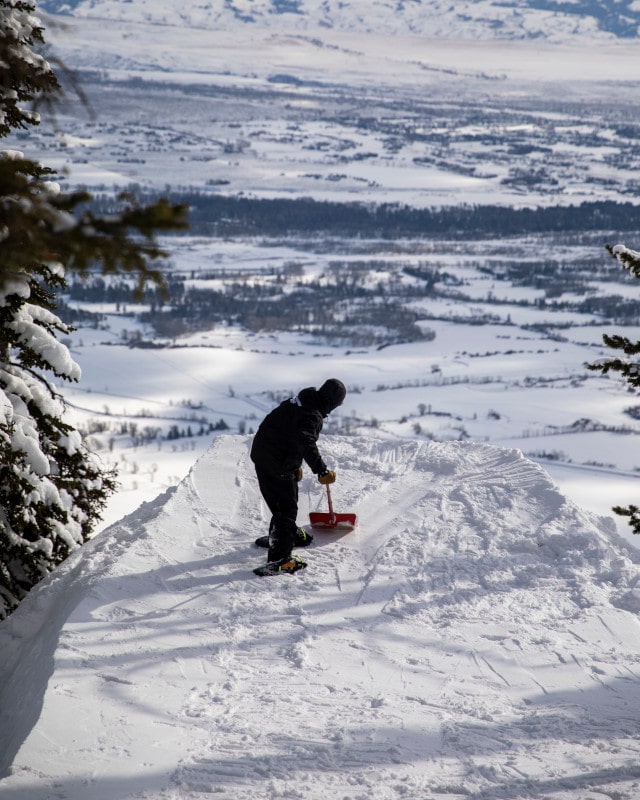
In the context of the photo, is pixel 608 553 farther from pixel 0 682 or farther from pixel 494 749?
pixel 0 682

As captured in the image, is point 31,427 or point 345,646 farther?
point 31,427

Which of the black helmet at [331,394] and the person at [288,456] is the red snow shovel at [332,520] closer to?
the person at [288,456]

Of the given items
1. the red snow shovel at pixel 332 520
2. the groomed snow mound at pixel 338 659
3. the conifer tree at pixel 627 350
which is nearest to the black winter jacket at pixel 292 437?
the groomed snow mound at pixel 338 659

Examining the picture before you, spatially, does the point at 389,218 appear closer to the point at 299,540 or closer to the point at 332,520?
the point at 332,520

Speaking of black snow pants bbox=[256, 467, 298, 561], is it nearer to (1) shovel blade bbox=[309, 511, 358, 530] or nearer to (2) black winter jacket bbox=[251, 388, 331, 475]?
(2) black winter jacket bbox=[251, 388, 331, 475]

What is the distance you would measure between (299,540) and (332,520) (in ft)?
1.97

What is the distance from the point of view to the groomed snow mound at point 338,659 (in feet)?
16.9

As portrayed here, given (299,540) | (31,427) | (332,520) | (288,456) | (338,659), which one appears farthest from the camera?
(332,520)

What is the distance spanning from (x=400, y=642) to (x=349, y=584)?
106 centimetres

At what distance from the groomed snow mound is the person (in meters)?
0.33

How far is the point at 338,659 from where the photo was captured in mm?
6520

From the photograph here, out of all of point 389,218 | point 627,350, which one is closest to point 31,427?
point 627,350

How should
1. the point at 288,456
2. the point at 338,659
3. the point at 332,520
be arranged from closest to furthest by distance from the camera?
the point at 338,659, the point at 288,456, the point at 332,520

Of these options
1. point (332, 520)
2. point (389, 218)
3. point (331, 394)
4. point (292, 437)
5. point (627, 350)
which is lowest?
point (389, 218)
